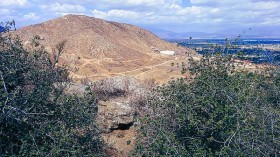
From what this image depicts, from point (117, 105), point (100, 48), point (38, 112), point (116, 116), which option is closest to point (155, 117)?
point (38, 112)

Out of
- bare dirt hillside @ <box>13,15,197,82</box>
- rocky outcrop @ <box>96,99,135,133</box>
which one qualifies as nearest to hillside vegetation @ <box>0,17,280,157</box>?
rocky outcrop @ <box>96,99,135,133</box>

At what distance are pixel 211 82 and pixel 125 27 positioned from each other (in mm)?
50910

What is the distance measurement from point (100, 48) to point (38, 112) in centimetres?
3596

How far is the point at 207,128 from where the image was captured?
8.13 meters

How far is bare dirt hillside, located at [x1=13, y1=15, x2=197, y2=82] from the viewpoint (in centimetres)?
3669

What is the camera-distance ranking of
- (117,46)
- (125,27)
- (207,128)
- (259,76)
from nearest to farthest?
(207,128) < (259,76) < (117,46) < (125,27)

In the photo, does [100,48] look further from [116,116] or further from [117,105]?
[116,116]

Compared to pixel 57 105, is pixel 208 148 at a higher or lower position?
lower

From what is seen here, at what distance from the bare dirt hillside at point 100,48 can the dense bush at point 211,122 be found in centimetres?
2205

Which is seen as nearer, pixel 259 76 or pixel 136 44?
pixel 259 76

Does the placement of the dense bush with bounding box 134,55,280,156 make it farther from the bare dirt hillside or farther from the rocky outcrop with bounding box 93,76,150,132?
the bare dirt hillside

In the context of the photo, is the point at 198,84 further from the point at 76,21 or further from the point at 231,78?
the point at 76,21

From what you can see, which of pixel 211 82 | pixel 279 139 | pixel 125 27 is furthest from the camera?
pixel 125 27

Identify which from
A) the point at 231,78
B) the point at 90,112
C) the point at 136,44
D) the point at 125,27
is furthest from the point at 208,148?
the point at 125,27
